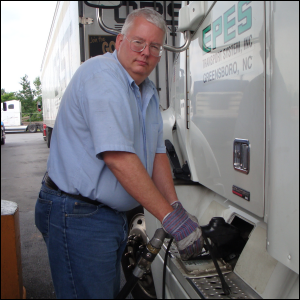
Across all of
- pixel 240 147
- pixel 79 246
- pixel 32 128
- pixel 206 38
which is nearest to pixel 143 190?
pixel 79 246

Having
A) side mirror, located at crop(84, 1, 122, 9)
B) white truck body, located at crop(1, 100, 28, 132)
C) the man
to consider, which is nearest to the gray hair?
the man

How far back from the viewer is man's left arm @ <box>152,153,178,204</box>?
197 cm

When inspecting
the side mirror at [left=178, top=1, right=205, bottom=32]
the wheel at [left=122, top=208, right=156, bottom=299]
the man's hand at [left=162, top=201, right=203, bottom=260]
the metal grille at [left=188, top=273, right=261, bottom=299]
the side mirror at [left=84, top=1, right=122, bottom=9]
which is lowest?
the wheel at [left=122, top=208, right=156, bottom=299]

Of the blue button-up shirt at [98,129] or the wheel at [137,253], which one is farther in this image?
the wheel at [137,253]

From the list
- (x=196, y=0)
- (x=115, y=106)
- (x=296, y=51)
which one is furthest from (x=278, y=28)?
(x=196, y=0)

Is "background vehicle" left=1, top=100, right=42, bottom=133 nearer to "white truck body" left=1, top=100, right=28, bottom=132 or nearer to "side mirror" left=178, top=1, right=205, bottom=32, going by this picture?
"white truck body" left=1, top=100, right=28, bottom=132

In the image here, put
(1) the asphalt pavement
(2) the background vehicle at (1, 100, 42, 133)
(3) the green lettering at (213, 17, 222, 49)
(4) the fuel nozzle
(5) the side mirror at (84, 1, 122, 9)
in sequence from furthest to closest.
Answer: (2) the background vehicle at (1, 100, 42, 133), (1) the asphalt pavement, (5) the side mirror at (84, 1, 122, 9), (3) the green lettering at (213, 17, 222, 49), (4) the fuel nozzle

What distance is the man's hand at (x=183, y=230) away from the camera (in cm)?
152

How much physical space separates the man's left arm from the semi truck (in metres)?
0.27

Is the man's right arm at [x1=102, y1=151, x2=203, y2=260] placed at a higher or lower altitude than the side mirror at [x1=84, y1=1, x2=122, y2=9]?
lower

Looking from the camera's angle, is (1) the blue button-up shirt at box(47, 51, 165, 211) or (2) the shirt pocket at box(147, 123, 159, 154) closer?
(1) the blue button-up shirt at box(47, 51, 165, 211)

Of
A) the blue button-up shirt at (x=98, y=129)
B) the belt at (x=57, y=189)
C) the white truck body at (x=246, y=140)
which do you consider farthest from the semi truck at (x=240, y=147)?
the belt at (x=57, y=189)

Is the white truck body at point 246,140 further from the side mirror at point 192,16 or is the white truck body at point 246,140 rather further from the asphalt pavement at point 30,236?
the asphalt pavement at point 30,236

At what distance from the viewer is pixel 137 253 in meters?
2.81
